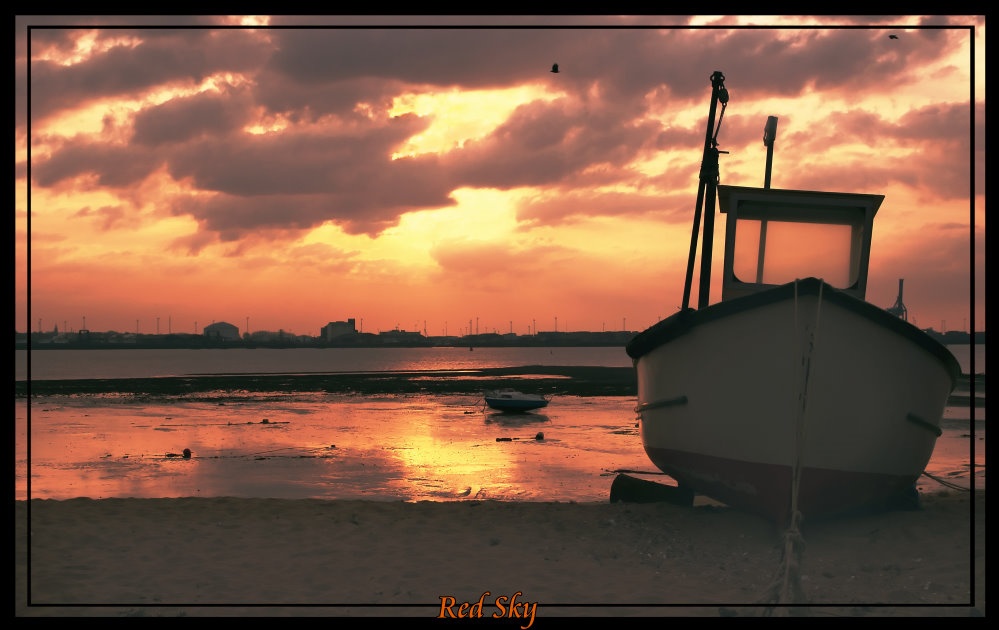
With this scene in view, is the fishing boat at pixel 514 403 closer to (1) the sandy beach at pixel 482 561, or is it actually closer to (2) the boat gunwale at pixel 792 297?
(1) the sandy beach at pixel 482 561

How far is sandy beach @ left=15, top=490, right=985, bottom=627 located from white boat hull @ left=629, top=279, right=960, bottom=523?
0.69 m

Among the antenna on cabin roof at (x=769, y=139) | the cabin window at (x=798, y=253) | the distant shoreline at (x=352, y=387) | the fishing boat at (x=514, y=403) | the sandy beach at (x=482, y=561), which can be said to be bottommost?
the distant shoreline at (x=352, y=387)

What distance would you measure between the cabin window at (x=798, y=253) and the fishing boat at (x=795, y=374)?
0.01 metres

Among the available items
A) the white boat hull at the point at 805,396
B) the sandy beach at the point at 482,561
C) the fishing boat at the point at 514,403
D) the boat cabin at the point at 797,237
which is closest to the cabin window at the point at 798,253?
the boat cabin at the point at 797,237

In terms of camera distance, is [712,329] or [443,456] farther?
[443,456]

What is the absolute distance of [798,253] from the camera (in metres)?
12.3

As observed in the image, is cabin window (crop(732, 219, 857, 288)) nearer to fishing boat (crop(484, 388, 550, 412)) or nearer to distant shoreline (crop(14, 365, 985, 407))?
fishing boat (crop(484, 388, 550, 412))

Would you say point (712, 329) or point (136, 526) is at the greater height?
point (712, 329)

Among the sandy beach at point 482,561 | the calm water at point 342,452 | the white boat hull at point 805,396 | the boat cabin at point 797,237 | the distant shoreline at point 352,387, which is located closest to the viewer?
the sandy beach at point 482,561

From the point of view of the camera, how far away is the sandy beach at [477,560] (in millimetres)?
8172

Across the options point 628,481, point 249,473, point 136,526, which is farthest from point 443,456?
point 136,526

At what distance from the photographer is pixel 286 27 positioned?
8.00 metres
